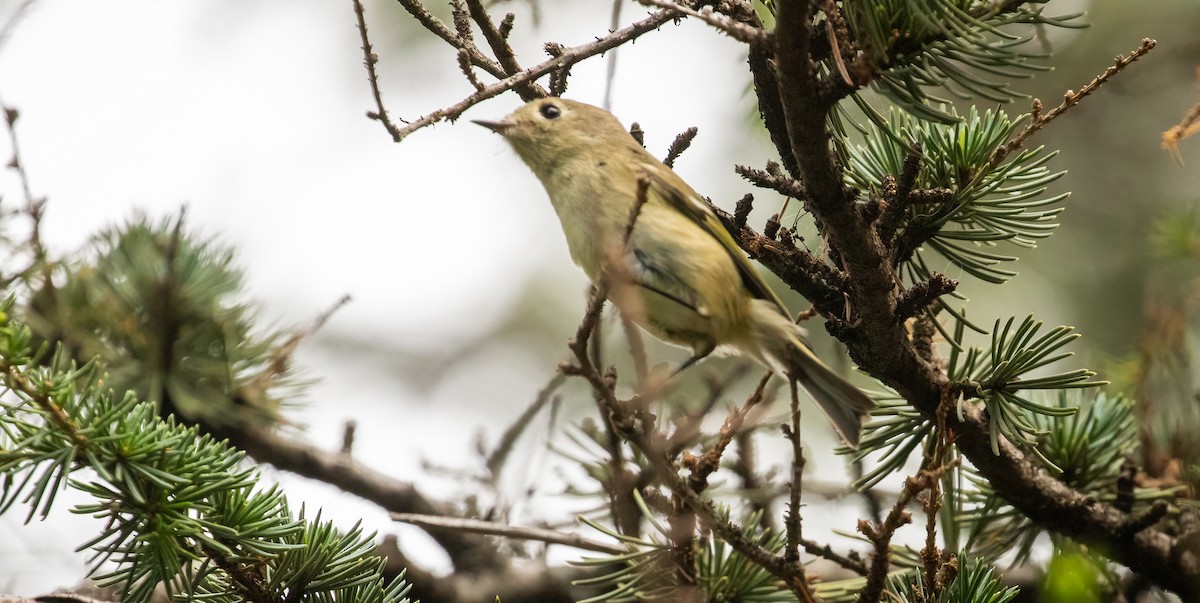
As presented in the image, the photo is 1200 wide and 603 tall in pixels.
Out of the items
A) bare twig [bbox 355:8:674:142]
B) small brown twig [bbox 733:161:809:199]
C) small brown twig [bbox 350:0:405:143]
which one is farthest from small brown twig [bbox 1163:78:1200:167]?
small brown twig [bbox 350:0:405:143]

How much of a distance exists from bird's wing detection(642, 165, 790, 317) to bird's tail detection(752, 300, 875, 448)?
0.13 ft

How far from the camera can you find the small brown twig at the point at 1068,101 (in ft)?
5.38

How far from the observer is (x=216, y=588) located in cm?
177

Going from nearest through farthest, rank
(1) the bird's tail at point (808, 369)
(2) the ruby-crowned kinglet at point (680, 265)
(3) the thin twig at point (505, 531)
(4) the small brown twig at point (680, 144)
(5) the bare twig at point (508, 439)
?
1. (3) the thin twig at point (505, 531)
2. (4) the small brown twig at point (680, 144)
3. (1) the bird's tail at point (808, 369)
4. (2) the ruby-crowned kinglet at point (680, 265)
5. (5) the bare twig at point (508, 439)

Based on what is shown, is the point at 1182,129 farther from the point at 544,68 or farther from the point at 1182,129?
the point at 544,68

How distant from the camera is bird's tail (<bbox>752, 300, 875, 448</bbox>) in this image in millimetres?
2252

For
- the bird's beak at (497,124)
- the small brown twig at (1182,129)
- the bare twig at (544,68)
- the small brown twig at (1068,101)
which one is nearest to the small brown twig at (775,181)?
the bare twig at (544,68)

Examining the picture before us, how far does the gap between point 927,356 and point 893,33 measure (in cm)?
72

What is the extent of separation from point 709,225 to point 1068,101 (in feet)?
3.47

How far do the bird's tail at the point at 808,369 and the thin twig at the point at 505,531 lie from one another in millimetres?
631

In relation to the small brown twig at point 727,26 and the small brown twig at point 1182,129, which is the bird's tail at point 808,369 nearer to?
the small brown twig at point 1182,129

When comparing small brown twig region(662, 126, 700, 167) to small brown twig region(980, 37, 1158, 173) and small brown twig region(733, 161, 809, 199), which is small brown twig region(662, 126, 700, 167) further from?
small brown twig region(980, 37, 1158, 173)

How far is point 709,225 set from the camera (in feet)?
8.75

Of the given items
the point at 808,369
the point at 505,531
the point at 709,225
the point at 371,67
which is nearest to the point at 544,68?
the point at 371,67
